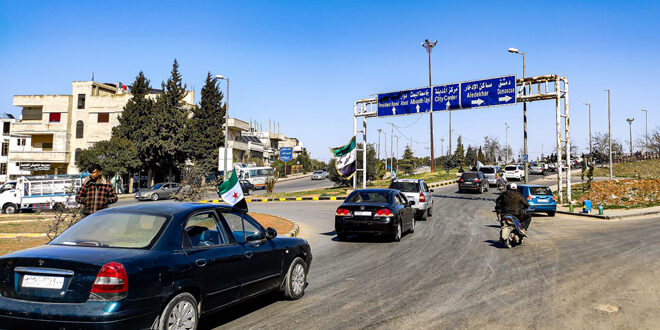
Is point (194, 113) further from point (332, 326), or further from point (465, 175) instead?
point (332, 326)

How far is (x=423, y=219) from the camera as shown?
62.6 ft

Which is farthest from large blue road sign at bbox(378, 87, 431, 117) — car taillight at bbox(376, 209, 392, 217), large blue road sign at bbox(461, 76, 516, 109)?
car taillight at bbox(376, 209, 392, 217)

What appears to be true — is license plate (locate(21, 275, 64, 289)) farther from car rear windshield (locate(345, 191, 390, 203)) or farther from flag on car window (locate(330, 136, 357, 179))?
flag on car window (locate(330, 136, 357, 179))

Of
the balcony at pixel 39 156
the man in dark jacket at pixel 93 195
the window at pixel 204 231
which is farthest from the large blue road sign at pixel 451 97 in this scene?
the balcony at pixel 39 156

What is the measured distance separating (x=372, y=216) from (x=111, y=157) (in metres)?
39.5

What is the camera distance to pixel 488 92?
25172mm

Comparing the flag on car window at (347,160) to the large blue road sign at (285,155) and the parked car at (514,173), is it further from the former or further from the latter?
the large blue road sign at (285,155)

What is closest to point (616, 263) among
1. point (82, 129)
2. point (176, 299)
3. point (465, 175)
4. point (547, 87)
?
point (176, 299)

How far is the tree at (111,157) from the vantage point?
4331cm

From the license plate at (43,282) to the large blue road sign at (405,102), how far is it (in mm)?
25166

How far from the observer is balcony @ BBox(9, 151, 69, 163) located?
51.4 meters

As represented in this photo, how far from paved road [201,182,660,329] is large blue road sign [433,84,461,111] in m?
13.8

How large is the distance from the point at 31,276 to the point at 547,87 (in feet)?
85.3

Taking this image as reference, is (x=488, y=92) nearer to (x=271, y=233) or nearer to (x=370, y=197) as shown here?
(x=370, y=197)
